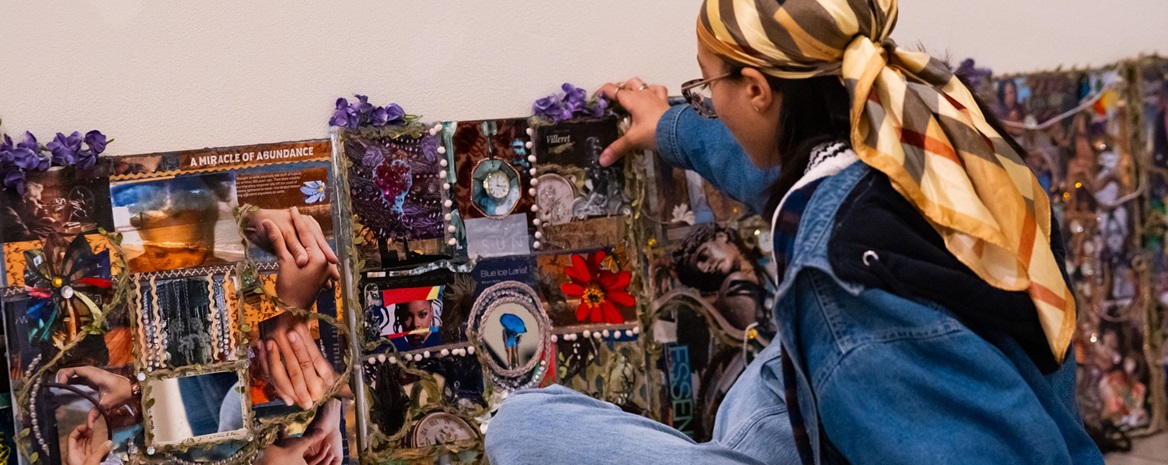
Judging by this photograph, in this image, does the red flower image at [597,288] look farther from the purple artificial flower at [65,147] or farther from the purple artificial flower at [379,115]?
the purple artificial flower at [65,147]

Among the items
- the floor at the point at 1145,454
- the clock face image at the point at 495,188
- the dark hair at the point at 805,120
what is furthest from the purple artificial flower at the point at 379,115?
the floor at the point at 1145,454

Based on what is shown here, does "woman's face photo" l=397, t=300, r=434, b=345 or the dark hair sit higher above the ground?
the dark hair

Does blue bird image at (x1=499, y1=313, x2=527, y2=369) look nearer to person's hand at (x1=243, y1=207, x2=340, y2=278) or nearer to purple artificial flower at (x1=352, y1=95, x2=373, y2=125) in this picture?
person's hand at (x1=243, y1=207, x2=340, y2=278)

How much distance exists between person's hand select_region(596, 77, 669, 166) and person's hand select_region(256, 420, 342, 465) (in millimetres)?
583

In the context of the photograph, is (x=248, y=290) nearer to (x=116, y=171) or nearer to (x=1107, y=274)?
(x=116, y=171)

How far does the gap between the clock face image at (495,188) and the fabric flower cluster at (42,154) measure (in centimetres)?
51

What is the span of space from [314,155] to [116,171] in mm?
264

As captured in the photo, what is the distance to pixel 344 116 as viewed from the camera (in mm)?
1464

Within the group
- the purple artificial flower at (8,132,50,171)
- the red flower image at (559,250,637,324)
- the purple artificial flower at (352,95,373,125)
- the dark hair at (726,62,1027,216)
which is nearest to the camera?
the dark hair at (726,62,1027,216)

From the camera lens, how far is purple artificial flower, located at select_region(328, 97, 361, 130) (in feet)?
4.79

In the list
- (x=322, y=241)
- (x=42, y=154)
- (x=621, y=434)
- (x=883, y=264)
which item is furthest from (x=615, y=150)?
(x=42, y=154)

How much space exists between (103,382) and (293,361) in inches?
10.1

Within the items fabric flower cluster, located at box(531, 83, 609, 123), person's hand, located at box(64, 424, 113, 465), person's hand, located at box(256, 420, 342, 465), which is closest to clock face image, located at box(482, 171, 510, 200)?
fabric flower cluster, located at box(531, 83, 609, 123)

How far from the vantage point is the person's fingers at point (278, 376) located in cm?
148
